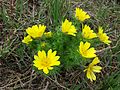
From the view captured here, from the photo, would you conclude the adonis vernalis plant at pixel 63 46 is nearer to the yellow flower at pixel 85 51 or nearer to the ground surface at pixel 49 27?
the yellow flower at pixel 85 51

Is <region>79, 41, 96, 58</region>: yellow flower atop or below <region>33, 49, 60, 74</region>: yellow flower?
atop

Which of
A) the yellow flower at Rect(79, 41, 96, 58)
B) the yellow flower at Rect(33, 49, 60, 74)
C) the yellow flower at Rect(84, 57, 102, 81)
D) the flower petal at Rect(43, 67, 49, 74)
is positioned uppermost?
the yellow flower at Rect(79, 41, 96, 58)

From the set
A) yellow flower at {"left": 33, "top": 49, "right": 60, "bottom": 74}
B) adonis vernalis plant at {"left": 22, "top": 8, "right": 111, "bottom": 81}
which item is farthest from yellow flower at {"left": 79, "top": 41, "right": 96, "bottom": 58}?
yellow flower at {"left": 33, "top": 49, "right": 60, "bottom": 74}

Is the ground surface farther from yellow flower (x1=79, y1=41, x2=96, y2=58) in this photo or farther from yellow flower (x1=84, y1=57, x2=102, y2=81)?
yellow flower (x1=79, y1=41, x2=96, y2=58)

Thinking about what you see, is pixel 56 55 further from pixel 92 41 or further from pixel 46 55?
pixel 92 41

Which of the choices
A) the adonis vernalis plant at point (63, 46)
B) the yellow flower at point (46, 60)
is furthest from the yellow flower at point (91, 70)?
the yellow flower at point (46, 60)

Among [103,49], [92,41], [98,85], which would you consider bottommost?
[98,85]

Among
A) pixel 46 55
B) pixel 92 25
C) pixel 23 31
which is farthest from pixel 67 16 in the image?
pixel 46 55

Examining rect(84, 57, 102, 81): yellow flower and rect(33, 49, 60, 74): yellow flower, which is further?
rect(84, 57, 102, 81): yellow flower
